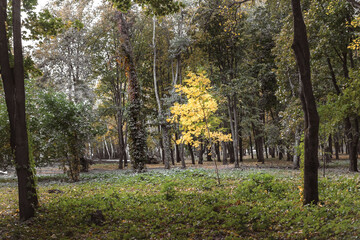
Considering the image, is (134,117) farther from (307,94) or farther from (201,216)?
(307,94)

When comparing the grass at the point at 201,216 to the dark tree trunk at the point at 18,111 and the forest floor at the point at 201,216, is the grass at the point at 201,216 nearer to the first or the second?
the forest floor at the point at 201,216

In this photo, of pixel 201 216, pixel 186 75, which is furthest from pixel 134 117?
pixel 201 216

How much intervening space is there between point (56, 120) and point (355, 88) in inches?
625

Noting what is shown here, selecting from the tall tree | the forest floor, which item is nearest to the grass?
the forest floor

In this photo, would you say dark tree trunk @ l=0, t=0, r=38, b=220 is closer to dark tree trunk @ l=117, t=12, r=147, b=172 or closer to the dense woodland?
the dense woodland

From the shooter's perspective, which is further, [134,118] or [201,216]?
[134,118]

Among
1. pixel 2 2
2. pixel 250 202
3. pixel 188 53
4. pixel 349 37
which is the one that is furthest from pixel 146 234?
pixel 188 53

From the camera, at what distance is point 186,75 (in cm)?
1414

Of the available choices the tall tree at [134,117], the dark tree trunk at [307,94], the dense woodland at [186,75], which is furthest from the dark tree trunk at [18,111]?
the tall tree at [134,117]

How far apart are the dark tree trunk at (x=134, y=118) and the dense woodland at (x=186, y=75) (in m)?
0.07

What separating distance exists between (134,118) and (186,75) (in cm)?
582

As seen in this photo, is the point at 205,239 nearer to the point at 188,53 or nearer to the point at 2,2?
the point at 2,2

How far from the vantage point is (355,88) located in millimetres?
12312

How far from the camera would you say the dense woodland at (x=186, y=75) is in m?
7.38
